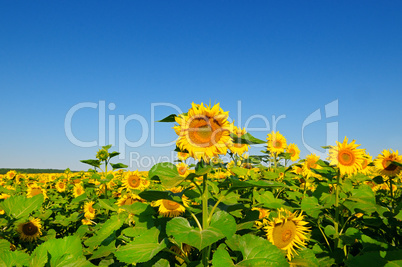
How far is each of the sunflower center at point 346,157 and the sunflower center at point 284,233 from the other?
4.50ft

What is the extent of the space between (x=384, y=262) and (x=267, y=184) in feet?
3.38

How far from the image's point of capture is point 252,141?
6.72 ft

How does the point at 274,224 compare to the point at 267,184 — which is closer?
the point at 267,184

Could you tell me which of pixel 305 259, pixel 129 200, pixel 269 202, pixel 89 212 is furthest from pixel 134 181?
pixel 305 259

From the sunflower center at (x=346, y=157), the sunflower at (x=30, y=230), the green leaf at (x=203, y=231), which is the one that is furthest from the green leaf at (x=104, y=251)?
the sunflower center at (x=346, y=157)

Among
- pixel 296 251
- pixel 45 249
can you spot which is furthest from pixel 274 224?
pixel 45 249

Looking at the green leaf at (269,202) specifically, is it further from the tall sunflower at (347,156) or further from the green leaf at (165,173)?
the green leaf at (165,173)

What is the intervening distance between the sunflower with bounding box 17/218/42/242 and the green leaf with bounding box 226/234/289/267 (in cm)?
390

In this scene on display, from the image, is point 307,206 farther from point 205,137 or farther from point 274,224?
point 205,137

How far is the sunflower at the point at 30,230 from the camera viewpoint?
14.6 ft

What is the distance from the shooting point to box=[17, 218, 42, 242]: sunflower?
4449 mm

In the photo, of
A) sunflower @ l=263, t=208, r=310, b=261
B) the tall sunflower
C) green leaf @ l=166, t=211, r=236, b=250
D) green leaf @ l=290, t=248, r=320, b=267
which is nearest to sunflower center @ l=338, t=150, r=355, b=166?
the tall sunflower

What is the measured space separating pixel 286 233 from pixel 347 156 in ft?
5.30

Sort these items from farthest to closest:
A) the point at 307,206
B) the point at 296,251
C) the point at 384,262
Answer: the point at 307,206
the point at 296,251
the point at 384,262
